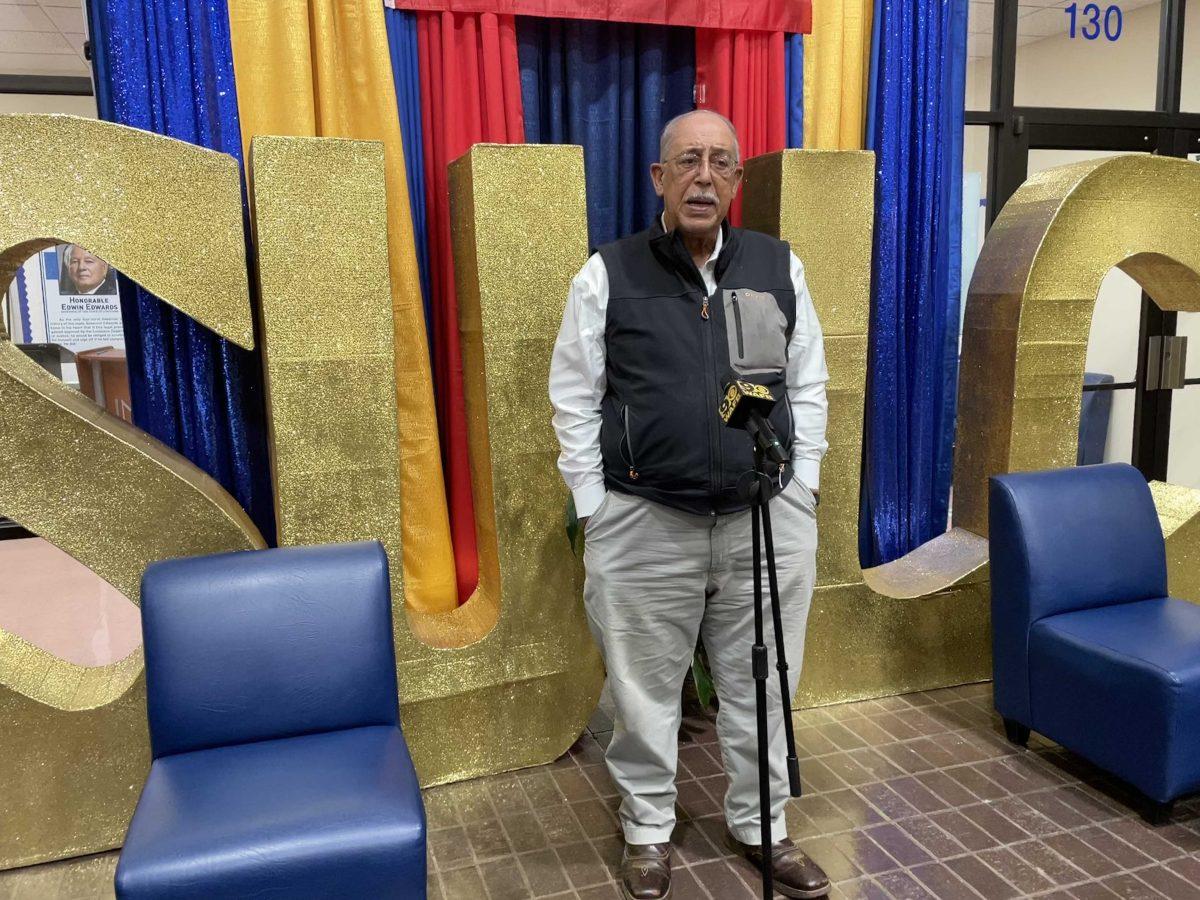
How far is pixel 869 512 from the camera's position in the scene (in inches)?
141

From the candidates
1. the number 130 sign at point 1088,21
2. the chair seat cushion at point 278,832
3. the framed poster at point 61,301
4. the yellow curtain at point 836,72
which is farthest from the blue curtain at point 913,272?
the framed poster at point 61,301

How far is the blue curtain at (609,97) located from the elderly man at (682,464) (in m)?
0.84

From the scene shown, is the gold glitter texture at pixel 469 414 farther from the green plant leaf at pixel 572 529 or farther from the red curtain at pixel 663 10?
the red curtain at pixel 663 10

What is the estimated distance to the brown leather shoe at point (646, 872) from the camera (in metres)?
2.26

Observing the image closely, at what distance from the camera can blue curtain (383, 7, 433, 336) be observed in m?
2.81

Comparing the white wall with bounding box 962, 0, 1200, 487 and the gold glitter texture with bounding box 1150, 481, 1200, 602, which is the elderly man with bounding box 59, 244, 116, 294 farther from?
the gold glitter texture with bounding box 1150, 481, 1200, 602

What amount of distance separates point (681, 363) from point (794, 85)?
1501mm

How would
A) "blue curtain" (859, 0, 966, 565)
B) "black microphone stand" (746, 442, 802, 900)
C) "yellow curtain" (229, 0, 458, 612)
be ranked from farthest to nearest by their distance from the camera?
"blue curtain" (859, 0, 966, 565) → "yellow curtain" (229, 0, 458, 612) → "black microphone stand" (746, 442, 802, 900)

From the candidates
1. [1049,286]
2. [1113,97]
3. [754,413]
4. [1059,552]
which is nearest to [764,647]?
[754,413]

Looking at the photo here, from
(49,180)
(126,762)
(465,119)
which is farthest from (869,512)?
(49,180)

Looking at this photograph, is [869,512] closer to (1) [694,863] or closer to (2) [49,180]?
(1) [694,863]

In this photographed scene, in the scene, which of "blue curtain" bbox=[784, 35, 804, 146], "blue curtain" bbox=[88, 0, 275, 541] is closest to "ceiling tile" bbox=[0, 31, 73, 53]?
"blue curtain" bbox=[88, 0, 275, 541]

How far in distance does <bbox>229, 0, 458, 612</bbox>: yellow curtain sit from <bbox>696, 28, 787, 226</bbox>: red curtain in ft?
3.21

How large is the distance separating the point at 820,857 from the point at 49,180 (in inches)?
93.4
